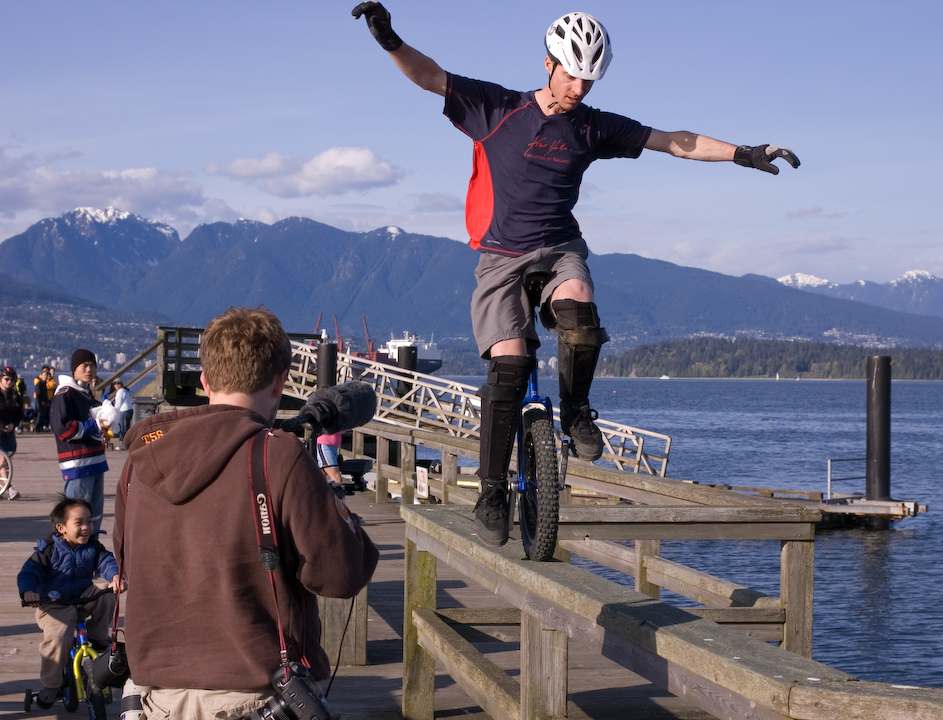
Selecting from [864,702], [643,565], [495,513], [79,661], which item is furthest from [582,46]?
[79,661]

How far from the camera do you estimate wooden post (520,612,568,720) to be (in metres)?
3.47

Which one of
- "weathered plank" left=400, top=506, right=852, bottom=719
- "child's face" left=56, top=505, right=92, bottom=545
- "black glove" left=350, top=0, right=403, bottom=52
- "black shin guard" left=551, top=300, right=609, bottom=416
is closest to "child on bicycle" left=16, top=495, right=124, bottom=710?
"child's face" left=56, top=505, right=92, bottom=545

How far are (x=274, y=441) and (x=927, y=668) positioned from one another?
542 inches

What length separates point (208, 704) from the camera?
2.43m

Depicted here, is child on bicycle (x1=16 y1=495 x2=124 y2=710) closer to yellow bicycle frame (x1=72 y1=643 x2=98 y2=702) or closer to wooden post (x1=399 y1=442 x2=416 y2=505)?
yellow bicycle frame (x1=72 y1=643 x2=98 y2=702)

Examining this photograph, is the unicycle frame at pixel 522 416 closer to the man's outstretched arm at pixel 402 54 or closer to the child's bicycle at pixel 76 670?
the man's outstretched arm at pixel 402 54

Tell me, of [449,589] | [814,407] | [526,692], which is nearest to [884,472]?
[449,589]

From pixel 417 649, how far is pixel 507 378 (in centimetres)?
185

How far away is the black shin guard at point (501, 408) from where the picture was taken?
13.1ft

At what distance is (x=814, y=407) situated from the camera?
393 feet

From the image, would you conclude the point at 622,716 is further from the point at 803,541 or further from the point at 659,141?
the point at 659,141

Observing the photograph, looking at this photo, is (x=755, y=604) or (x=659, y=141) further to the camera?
(x=755, y=604)

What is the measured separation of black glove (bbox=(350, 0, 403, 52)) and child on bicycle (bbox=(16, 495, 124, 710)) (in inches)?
114

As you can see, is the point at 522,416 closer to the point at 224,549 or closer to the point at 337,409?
the point at 337,409
